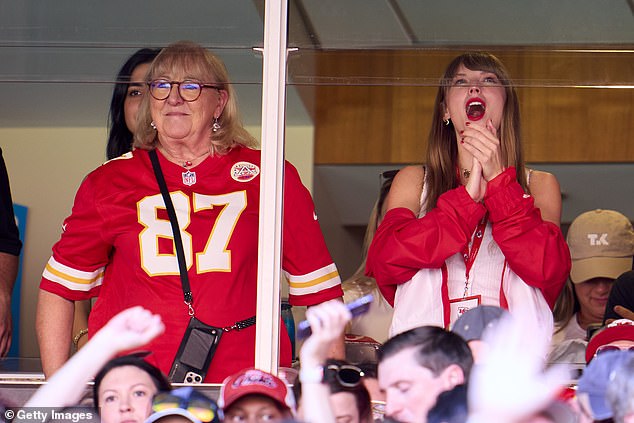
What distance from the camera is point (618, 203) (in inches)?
207

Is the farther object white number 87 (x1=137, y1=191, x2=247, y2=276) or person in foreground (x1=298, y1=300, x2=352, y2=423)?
white number 87 (x1=137, y1=191, x2=247, y2=276)

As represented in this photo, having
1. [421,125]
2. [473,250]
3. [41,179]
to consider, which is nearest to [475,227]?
[473,250]

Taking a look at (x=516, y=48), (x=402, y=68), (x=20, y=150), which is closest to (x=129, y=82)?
(x=402, y=68)

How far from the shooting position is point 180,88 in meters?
3.02

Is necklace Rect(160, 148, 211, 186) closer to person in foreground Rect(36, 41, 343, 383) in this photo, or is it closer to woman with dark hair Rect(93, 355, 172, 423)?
person in foreground Rect(36, 41, 343, 383)

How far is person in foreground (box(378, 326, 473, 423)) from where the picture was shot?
7.10 feet

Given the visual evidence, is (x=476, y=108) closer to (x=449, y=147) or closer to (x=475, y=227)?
(x=449, y=147)

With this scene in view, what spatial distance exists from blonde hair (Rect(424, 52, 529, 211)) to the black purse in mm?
577

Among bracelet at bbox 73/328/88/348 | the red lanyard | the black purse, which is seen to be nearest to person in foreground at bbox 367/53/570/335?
the red lanyard

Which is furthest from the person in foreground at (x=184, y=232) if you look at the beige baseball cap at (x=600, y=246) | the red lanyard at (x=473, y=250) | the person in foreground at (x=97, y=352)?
the beige baseball cap at (x=600, y=246)

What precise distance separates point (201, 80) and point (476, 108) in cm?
67

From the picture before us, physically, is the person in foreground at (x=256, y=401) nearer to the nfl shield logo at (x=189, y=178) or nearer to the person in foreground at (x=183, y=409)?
the person in foreground at (x=183, y=409)

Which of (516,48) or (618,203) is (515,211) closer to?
(516,48)

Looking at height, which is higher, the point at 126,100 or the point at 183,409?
the point at 126,100
